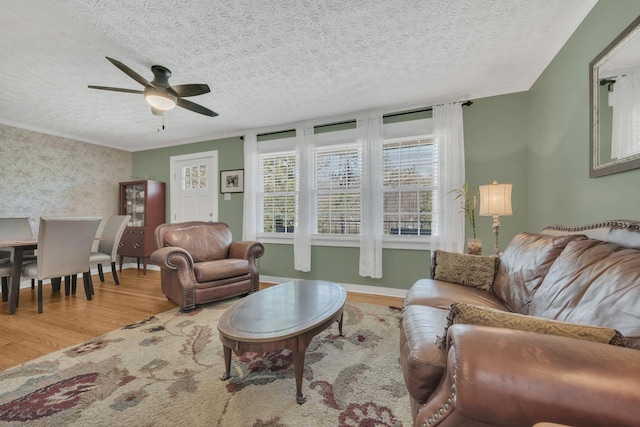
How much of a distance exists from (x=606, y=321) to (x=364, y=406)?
114cm

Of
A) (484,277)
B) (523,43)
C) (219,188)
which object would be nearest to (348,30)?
(523,43)

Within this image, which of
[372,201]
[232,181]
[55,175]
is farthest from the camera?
[232,181]

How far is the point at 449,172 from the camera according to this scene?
10.4 ft

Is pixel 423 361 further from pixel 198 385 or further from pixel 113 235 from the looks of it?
pixel 113 235

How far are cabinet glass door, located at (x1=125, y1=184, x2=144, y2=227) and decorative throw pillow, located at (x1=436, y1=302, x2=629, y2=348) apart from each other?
5.61 m

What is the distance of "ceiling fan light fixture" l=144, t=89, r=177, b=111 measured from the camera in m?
2.32

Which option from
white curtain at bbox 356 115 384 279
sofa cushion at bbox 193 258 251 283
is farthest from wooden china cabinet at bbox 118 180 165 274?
white curtain at bbox 356 115 384 279

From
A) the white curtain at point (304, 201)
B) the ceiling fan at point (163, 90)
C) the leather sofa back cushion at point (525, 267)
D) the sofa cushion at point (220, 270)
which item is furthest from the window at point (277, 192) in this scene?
the leather sofa back cushion at point (525, 267)

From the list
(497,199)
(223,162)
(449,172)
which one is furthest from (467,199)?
(223,162)

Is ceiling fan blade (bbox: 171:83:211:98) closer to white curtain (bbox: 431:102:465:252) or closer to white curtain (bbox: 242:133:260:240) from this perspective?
white curtain (bbox: 242:133:260:240)

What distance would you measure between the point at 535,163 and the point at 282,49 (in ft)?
8.92

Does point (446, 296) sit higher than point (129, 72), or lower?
lower

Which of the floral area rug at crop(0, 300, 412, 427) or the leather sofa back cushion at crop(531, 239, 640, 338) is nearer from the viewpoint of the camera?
the leather sofa back cushion at crop(531, 239, 640, 338)

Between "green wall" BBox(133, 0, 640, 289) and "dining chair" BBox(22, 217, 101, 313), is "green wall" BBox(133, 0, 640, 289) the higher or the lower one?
the higher one
